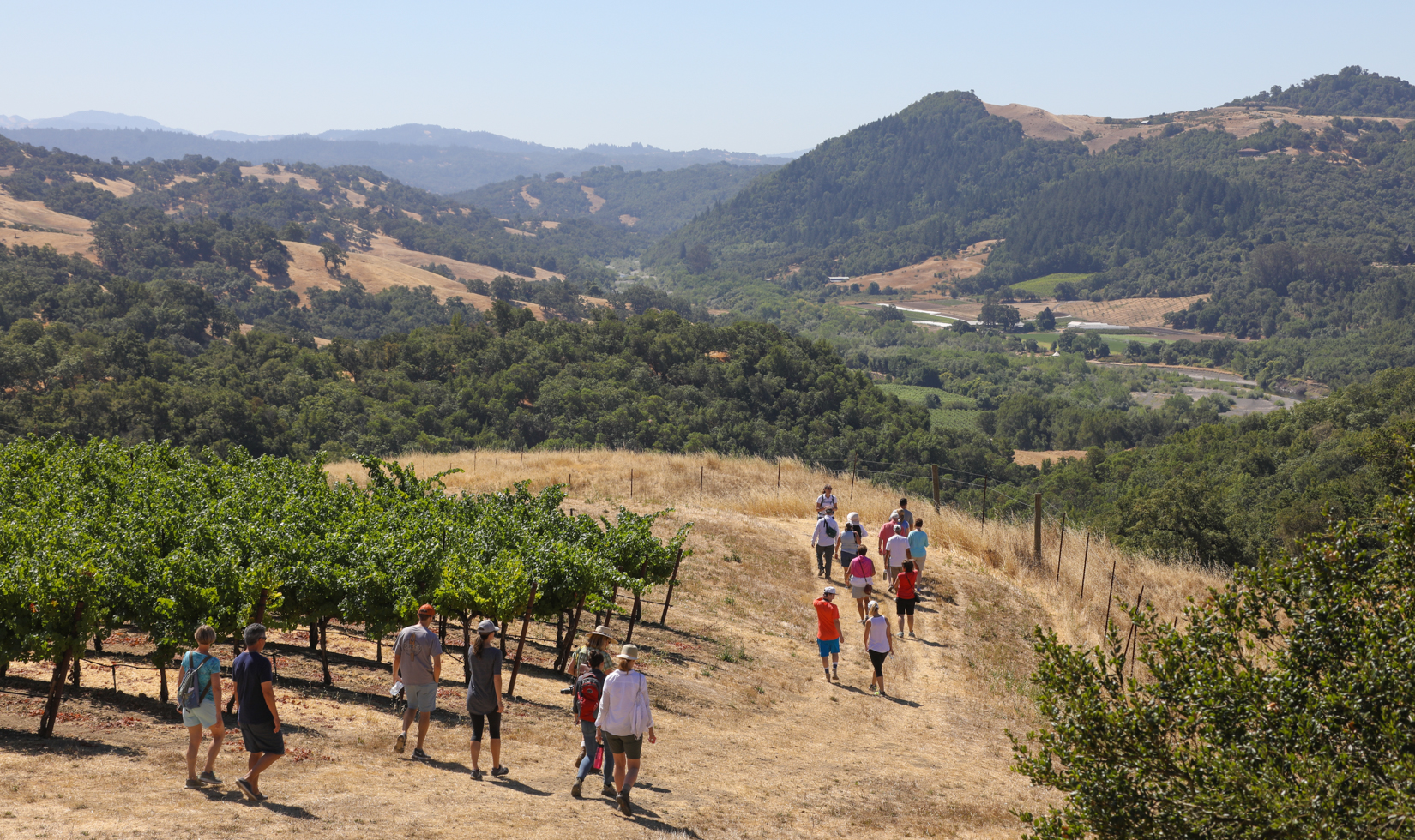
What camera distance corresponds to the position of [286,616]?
37.7 ft

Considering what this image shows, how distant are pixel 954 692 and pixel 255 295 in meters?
128

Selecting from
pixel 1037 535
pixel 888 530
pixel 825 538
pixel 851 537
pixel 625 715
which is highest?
pixel 625 715

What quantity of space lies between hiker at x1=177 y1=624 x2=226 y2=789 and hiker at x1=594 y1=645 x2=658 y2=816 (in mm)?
3575

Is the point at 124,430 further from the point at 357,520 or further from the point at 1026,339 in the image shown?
the point at 1026,339

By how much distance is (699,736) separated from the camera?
12586mm

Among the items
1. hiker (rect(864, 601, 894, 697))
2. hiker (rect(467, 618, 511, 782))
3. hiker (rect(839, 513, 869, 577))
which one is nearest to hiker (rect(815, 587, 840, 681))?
hiker (rect(864, 601, 894, 697))

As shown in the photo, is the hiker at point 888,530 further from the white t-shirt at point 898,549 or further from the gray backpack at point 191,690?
the gray backpack at point 191,690

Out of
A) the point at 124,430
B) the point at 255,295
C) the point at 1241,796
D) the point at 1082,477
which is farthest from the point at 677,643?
the point at 255,295

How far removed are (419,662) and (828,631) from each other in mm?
8305

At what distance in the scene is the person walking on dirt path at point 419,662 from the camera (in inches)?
374

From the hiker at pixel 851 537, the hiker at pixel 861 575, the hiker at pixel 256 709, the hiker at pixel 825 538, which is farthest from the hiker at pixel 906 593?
the hiker at pixel 256 709

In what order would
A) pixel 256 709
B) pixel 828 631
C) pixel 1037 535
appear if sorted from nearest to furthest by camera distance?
pixel 256 709
pixel 828 631
pixel 1037 535

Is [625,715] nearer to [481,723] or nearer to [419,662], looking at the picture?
[481,723]

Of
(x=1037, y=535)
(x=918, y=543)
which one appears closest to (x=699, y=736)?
(x=918, y=543)
